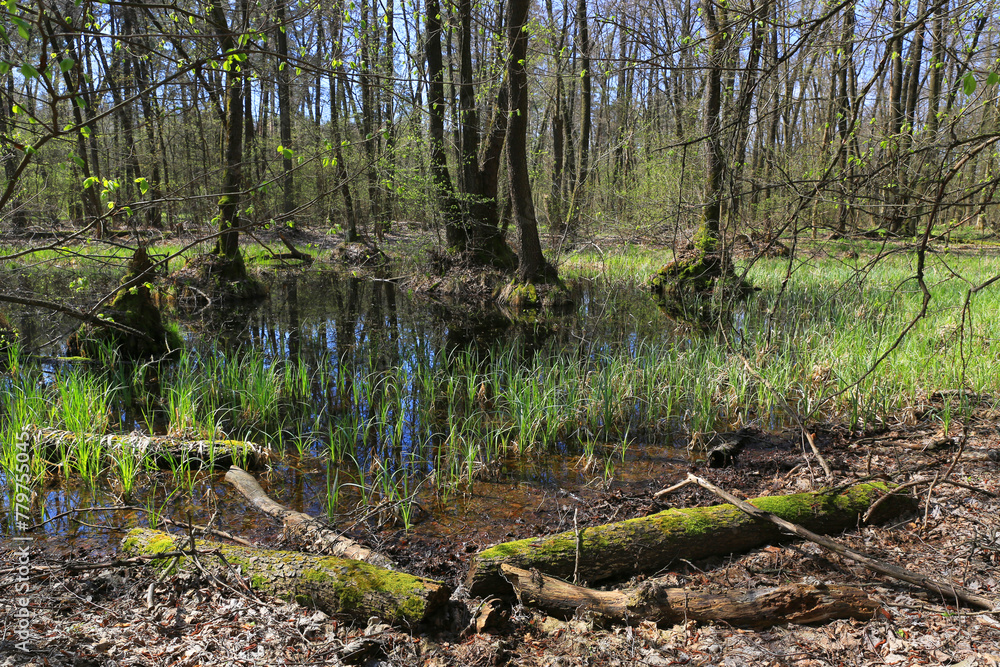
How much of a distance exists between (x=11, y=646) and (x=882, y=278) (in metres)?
13.2

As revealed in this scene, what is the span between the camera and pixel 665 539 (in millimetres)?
3115

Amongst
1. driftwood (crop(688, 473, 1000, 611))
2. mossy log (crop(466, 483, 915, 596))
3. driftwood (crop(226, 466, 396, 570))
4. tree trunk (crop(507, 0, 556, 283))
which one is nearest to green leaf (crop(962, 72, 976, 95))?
driftwood (crop(688, 473, 1000, 611))

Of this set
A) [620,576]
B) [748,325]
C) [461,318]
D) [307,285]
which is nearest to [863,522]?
[620,576]

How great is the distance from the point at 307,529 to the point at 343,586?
3.09 ft

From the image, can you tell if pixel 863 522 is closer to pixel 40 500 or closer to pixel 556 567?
pixel 556 567

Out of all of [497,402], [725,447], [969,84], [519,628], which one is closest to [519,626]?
[519,628]

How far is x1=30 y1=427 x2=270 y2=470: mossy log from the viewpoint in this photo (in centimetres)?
421

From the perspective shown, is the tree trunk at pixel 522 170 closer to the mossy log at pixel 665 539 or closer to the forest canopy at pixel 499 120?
the forest canopy at pixel 499 120

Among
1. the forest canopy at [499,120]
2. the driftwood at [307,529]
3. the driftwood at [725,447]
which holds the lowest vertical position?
the driftwood at [725,447]

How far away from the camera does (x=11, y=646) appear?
2172 millimetres

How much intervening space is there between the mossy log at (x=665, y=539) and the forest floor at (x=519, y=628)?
0.28 ft

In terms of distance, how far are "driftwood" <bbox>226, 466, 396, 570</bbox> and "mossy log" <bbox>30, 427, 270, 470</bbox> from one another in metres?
0.30

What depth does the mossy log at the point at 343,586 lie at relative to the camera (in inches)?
101

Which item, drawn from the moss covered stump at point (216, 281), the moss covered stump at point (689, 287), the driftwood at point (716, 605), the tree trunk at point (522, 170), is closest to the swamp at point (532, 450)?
the driftwood at point (716, 605)
